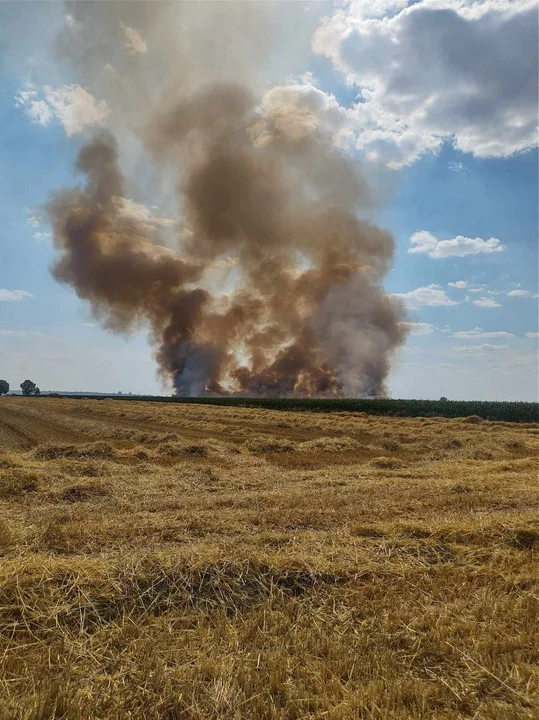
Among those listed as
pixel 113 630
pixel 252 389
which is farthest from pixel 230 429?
pixel 252 389

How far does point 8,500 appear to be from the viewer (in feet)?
32.2

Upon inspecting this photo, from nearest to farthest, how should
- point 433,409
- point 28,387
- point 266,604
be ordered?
1. point 266,604
2. point 433,409
3. point 28,387

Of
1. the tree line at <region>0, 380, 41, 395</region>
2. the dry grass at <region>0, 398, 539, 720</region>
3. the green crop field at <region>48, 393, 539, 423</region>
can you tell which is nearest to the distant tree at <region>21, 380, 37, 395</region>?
the tree line at <region>0, 380, 41, 395</region>

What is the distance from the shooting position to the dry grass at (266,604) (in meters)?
3.60

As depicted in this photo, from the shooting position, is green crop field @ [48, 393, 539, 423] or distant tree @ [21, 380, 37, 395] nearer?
green crop field @ [48, 393, 539, 423]

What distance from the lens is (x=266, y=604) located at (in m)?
5.04

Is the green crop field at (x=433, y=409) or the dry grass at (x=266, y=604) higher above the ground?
the green crop field at (x=433, y=409)

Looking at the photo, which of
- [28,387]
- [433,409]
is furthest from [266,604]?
[28,387]

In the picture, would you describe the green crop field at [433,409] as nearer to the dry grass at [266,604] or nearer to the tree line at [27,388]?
the dry grass at [266,604]

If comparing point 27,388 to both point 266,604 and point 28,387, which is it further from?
point 266,604

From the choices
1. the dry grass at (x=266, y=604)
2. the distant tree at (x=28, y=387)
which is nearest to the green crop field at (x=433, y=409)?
the dry grass at (x=266, y=604)

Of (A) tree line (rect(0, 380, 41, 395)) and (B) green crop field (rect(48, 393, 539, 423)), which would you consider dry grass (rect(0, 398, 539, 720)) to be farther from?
(A) tree line (rect(0, 380, 41, 395))

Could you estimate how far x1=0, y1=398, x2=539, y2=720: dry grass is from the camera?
11.8 feet

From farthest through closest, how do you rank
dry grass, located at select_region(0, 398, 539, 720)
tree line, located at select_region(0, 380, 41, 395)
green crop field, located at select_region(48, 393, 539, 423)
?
1. tree line, located at select_region(0, 380, 41, 395)
2. green crop field, located at select_region(48, 393, 539, 423)
3. dry grass, located at select_region(0, 398, 539, 720)
